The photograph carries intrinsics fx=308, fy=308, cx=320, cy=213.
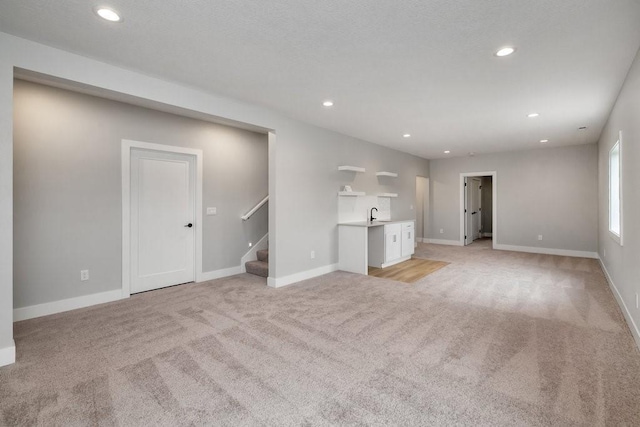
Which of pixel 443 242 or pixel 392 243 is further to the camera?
pixel 443 242

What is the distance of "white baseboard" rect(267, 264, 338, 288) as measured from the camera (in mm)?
4404

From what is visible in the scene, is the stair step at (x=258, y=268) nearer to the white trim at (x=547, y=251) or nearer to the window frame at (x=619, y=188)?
the window frame at (x=619, y=188)

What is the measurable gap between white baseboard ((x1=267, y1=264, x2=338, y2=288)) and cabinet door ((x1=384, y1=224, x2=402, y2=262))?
3.43 feet

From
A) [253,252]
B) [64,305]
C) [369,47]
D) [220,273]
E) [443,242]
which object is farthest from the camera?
[443,242]

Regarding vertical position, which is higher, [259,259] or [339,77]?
[339,77]

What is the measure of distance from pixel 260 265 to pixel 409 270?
2619mm

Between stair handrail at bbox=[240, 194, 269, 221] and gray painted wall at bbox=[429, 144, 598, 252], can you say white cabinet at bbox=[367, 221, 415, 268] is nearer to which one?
stair handrail at bbox=[240, 194, 269, 221]

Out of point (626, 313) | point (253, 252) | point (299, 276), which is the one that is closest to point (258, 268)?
point (253, 252)

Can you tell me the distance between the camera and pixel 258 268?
503cm

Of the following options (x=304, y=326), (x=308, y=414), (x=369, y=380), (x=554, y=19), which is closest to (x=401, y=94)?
(x=554, y=19)

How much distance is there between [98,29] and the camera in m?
2.29

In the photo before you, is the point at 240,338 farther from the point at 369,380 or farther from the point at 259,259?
the point at 259,259

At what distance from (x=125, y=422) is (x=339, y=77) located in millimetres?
3197

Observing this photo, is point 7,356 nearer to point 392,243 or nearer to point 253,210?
point 253,210
